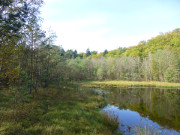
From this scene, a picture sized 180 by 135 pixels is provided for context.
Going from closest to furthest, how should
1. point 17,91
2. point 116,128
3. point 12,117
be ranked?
point 12,117 → point 116,128 → point 17,91

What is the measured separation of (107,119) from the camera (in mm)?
8500

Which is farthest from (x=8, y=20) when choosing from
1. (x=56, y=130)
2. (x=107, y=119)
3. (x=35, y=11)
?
(x=107, y=119)

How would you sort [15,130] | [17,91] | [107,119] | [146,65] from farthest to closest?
[146,65] → [17,91] → [107,119] → [15,130]

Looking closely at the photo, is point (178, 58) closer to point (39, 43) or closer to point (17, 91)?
point (39, 43)

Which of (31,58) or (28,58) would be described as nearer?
(31,58)

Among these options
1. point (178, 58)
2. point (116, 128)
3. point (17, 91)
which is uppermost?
point (178, 58)

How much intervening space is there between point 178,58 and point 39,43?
166 ft

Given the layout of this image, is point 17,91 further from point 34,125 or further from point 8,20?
point 8,20

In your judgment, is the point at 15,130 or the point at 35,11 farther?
the point at 35,11

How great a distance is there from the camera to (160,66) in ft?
149

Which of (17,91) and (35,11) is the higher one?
(35,11)

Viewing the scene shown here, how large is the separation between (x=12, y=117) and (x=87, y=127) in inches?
188

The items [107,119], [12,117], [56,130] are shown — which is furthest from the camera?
[107,119]

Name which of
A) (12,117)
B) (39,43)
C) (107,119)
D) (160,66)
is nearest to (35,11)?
(39,43)
